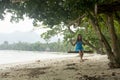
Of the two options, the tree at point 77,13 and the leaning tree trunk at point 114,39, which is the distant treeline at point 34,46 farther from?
the leaning tree trunk at point 114,39

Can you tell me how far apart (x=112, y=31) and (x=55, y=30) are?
59.5 ft

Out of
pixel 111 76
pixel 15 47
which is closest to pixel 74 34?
pixel 111 76

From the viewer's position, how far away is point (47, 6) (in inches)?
598

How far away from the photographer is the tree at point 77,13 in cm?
1220

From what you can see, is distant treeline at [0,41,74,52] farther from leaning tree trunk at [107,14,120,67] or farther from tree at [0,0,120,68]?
leaning tree trunk at [107,14,120,67]

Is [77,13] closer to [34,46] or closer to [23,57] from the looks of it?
[23,57]

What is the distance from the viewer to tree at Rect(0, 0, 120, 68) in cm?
1220

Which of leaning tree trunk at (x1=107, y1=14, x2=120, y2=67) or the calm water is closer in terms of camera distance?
leaning tree trunk at (x1=107, y1=14, x2=120, y2=67)

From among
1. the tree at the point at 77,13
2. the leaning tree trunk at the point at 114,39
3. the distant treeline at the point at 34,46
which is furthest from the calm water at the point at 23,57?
the leaning tree trunk at the point at 114,39

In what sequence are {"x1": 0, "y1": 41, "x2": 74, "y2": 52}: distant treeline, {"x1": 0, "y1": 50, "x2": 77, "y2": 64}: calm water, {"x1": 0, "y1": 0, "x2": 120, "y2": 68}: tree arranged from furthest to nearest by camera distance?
{"x1": 0, "y1": 41, "x2": 74, "y2": 52}: distant treeline
{"x1": 0, "y1": 50, "x2": 77, "y2": 64}: calm water
{"x1": 0, "y1": 0, "x2": 120, "y2": 68}: tree

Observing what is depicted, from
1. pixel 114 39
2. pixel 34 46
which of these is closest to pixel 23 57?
pixel 34 46

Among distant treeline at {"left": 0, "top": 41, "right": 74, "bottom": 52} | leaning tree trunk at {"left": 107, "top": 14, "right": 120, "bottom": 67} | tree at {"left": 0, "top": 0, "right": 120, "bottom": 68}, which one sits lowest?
leaning tree trunk at {"left": 107, "top": 14, "right": 120, "bottom": 67}

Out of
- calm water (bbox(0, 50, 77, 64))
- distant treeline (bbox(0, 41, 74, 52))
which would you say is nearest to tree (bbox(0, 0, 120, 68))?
calm water (bbox(0, 50, 77, 64))

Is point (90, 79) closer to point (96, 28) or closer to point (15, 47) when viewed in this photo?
point (96, 28)
